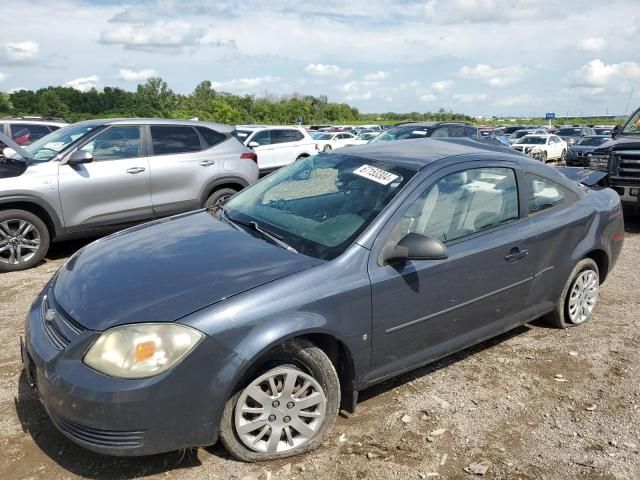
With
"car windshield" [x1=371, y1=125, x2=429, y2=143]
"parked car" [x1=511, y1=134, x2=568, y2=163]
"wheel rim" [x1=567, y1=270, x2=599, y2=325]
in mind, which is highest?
"car windshield" [x1=371, y1=125, x2=429, y2=143]

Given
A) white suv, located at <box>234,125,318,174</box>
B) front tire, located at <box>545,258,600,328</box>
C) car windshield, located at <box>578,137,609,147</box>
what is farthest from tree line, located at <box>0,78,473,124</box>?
front tire, located at <box>545,258,600,328</box>

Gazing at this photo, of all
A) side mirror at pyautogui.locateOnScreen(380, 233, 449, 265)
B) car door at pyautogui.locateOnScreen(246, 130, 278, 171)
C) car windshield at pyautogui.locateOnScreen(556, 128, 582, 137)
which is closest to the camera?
side mirror at pyautogui.locateOnScreen(380, 233, 449, 265)

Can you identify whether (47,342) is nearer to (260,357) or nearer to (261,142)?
(260,357)

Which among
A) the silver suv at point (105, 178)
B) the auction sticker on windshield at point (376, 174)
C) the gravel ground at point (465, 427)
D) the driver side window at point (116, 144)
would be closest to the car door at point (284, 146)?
the silver suv at point (105, 178)

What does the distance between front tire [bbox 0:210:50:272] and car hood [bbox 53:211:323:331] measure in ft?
10.2

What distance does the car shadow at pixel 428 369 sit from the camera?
3479 mm

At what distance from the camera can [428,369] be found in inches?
149

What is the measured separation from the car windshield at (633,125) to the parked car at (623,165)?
0.28 metres

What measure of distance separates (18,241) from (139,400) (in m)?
4.60

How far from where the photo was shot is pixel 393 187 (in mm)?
3260

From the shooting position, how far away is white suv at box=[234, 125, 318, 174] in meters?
14.8

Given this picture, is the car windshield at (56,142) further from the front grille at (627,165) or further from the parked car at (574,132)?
the parked car at (574,132)

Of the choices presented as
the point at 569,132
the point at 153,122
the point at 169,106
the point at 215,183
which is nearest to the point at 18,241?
the point at 153,122

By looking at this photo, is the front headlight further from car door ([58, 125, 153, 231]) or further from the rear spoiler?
car door ([58, 125, 153, 231])
